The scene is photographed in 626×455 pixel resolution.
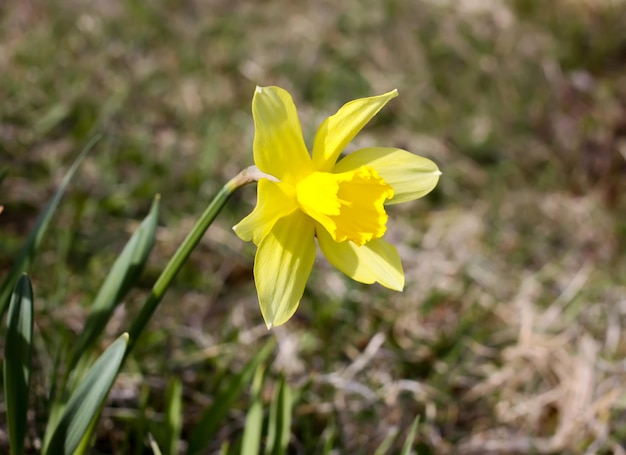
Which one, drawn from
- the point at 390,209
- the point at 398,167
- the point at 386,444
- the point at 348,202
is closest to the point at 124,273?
the point at 348,202

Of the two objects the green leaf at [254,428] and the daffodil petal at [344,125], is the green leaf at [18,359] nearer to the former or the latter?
the green leaf at [254,428]

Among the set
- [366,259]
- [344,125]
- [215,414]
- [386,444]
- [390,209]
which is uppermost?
[344,125]

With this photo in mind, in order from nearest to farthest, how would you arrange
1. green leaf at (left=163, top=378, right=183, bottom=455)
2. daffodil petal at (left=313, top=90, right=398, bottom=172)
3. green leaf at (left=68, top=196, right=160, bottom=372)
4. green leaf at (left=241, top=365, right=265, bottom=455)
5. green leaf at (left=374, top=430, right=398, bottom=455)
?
1. daffodil petal at (left=313, top=90, right=398, bottom=172)
2. green leaf at (left=68, top=196, right=160, bottom=372)
3. green leaf at (left=241, top=365, right=265, bottom=455)
4. green leaf at (left=163, top=378, right=183, bottom=455)
5. green leaf at (left=374, top=430, right=398, bottom=455)

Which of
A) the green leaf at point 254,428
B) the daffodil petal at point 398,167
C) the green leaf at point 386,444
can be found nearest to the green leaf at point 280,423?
the green leaf at point 254,428

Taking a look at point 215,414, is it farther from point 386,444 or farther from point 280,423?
point 386,444

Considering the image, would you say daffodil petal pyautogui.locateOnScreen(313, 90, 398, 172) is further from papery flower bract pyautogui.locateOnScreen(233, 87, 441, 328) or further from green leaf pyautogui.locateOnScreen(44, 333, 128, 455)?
green leaf pyautogui.locateOnScreen(44, 333, 128, 455)

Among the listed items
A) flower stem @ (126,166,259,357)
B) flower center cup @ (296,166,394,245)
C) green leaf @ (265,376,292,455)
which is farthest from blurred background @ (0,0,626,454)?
flower center cup @ (296,166,394,245)
